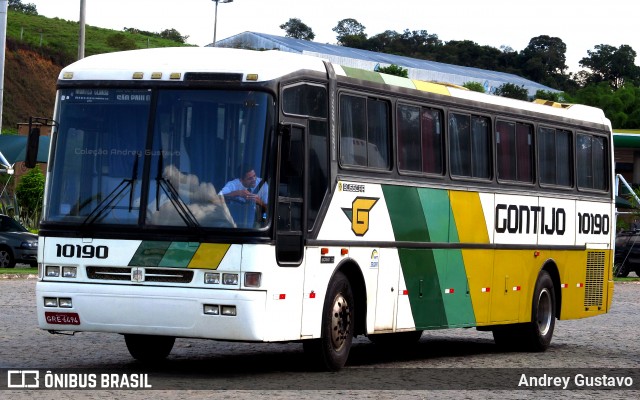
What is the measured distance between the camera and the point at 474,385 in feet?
44.1

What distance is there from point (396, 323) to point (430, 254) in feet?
3.89

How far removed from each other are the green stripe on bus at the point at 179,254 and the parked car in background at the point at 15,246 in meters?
23.8

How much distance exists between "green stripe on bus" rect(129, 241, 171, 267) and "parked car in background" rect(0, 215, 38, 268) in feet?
77.5

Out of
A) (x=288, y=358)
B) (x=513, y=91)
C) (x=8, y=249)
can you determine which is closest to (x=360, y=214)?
(x=288, y=358)

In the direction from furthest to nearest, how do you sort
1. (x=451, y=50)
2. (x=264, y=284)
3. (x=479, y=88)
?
(x=451, y=50) < (x=479, y=88) < (x=264, y=284)

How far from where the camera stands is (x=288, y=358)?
16.0 metres

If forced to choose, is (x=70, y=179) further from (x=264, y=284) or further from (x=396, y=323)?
(x=396, y=323)

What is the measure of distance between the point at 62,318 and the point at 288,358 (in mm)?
3600

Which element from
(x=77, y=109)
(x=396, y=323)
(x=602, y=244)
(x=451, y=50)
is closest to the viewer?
(x=77, y=109)

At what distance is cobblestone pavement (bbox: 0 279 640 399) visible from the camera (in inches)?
488

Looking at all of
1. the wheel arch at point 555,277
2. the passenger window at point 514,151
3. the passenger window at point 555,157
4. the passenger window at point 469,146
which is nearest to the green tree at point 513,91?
the passenger window at point 555,157

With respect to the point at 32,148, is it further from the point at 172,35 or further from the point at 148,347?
the point at 172,35

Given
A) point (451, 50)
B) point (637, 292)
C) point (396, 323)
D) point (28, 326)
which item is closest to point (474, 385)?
point (396, 323)

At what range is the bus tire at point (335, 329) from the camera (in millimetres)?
13844
